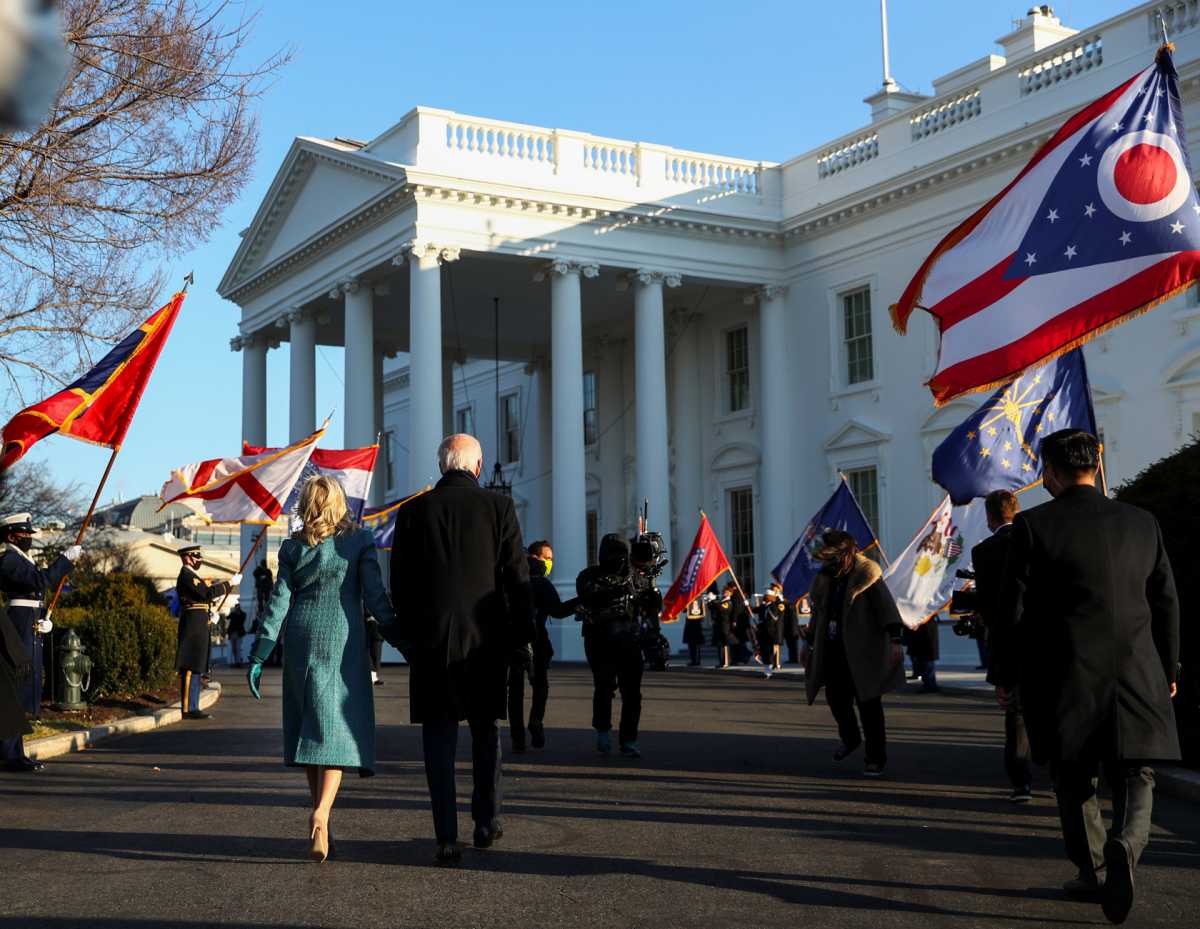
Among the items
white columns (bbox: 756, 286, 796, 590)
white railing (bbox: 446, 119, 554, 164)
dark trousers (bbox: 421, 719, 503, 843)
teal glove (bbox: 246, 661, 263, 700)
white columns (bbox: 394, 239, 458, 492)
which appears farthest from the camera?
white columns (bbox: 756, 286, 796, 590)

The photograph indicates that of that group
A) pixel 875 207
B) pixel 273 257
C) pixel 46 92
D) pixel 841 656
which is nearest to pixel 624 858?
pixel 841 656

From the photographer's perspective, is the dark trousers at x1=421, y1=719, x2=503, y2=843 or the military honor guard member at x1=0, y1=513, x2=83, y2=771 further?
the military honor guard member at x1=0, y1=513, x2=83, y2=771

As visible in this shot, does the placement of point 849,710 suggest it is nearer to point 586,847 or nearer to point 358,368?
point 586,847

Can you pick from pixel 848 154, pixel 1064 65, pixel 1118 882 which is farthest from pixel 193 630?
pixel 848 154

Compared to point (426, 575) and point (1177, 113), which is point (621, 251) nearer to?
point (1177, 113)

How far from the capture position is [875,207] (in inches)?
1296

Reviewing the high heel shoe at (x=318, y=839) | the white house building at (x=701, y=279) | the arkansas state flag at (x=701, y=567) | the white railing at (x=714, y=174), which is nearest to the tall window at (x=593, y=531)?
the white house building at (x=701, y=279)

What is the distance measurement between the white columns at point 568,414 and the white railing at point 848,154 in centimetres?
628

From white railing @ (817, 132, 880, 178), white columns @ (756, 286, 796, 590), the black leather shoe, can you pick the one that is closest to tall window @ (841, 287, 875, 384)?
white columns @ (756, 286, 796, 590)

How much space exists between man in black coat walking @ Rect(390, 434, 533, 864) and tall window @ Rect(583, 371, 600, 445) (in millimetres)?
34895

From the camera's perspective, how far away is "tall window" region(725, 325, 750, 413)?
37344 mm

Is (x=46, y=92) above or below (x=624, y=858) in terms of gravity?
above

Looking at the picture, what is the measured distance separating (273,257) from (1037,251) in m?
31.9

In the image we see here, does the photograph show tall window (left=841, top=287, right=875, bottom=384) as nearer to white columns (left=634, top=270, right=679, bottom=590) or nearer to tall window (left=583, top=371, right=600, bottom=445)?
white columns (left=634, top=270, right=679, bottom=590)
